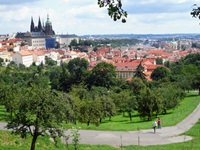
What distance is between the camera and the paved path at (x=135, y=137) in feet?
64.4

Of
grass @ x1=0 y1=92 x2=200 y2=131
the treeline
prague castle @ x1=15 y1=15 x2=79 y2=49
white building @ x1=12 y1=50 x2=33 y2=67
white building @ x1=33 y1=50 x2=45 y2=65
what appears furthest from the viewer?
prague castle @ x1=15 y1=15 x2=79 y2=49

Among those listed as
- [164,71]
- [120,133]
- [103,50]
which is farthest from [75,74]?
[103,50]

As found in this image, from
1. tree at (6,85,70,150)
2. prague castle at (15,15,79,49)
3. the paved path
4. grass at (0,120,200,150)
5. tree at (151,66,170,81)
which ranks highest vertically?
prague castle at (15,15,79,49)

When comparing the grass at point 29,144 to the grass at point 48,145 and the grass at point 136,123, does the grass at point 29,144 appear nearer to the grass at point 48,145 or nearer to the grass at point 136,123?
the grass at point 48,145

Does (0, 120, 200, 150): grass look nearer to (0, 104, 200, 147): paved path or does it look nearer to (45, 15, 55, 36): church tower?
(0, 104, 200, 147): paved path

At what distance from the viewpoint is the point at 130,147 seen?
18.3m

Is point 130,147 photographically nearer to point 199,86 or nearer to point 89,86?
point 199,86

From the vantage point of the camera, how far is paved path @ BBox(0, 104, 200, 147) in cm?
1964

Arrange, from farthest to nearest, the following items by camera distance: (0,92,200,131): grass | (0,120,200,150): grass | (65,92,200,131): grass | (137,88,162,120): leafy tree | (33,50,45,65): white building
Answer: (33,50,45,65): white building, (137,88,162,120): leafy tree, (65,92,200,131): grass, (0,92,200,131): grass, (0,120,200,150): grass

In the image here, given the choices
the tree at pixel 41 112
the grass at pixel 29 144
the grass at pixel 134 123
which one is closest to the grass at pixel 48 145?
the grass at pixel 29 144

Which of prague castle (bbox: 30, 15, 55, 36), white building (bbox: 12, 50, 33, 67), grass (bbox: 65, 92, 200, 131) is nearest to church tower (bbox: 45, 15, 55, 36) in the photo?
prague castle (bbox: 30, 15, 55, 36)

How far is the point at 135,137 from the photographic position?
20.9 metres

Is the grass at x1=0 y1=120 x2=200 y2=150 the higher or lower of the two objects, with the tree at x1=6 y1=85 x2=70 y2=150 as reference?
lower

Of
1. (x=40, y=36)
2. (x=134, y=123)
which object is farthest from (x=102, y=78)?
(x=40, y=36)
